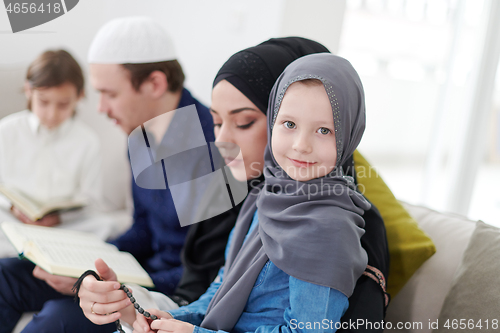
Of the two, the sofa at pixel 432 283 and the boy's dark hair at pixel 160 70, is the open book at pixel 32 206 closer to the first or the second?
the boy's dark hair at pixel 160 70

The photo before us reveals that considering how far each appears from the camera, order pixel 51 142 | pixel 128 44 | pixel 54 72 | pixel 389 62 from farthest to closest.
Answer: pixel 389 62 < pixel 51 142 < pixel 54 72 < pixel 128 44

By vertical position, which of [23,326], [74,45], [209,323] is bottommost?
[23,326]

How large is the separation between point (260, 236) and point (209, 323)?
0.22 m

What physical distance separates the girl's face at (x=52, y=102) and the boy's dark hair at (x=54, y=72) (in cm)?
2

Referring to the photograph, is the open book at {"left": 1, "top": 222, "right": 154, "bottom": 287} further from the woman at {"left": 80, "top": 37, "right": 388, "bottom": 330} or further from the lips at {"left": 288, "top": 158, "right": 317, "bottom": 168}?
the lips at {"left": 288, "top": 158, "right": 317, "bottom": 168}

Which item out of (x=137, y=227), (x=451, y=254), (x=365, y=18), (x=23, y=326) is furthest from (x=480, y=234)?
(x=365, y=18)

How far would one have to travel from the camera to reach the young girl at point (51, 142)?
1.80m

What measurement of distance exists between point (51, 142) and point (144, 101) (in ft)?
2.56

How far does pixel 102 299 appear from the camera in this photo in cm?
82

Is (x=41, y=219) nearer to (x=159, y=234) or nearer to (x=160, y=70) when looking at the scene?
(x=159, y=234)

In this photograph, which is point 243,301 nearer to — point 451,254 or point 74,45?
point 451,254

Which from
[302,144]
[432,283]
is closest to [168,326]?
[302,144]

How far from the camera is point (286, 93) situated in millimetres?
783

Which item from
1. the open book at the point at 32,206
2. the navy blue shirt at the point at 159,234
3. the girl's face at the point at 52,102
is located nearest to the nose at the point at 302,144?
the navy blue shirt at the point at 159,234
